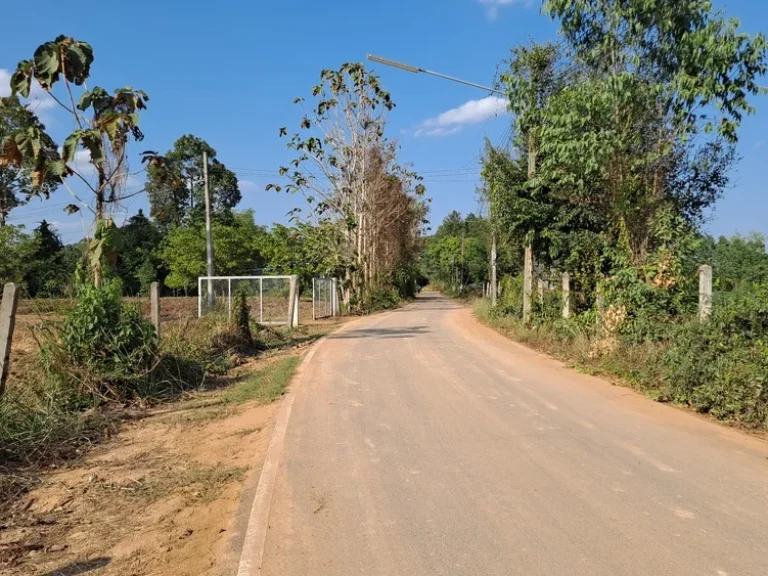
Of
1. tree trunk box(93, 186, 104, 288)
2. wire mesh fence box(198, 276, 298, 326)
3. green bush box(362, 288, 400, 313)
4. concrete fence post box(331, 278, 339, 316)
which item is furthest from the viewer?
green bush box(362, 288, 400, 313)

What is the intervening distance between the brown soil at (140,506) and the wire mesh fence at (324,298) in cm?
2100

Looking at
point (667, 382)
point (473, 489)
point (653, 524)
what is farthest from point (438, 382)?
point (653, 524)

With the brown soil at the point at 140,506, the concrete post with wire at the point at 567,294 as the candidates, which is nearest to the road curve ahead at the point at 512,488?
the brown soil at the point at 140,506

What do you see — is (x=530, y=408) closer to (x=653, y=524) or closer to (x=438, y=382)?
(x=438, y=382)

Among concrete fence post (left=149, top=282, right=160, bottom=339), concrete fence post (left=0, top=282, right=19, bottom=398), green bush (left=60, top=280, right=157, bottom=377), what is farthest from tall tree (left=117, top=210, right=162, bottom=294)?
concrete fence post (left=0, top=282, right=19, bottom=398)

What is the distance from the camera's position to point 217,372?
40.8 feet

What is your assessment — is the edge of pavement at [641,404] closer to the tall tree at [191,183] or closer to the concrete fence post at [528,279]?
the concrete fence post at [528,279]

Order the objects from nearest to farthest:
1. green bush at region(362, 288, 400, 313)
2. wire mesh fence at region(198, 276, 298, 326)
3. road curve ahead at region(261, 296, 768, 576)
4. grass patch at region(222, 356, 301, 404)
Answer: road curve ahead at region(261, 296, 768, 576), grass patch at region(222, 356, 301, 404), wire mesh fence at region(198, 276, 298, 326), green bush at region(362, 288, 400, 313)

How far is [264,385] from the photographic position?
10.7 meters

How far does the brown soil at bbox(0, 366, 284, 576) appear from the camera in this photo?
4.27m

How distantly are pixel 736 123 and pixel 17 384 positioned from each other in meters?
13.0

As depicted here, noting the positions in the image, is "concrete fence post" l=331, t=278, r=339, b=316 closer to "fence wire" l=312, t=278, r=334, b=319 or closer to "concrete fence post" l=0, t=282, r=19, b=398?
"fence wire" l=312, t=278, r=334, b=319

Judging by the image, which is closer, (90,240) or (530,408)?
(530,408)

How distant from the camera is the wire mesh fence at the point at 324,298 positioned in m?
29.2
